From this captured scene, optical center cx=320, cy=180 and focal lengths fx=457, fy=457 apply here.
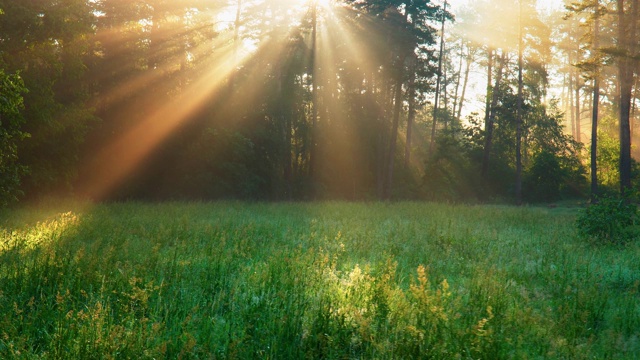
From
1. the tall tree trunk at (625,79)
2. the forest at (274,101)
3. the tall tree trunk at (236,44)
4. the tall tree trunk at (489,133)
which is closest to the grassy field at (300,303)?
the forest at (274,101)

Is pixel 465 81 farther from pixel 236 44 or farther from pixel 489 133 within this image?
pixel 236 44

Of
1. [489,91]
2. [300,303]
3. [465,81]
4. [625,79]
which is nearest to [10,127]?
[300,303]

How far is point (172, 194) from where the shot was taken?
954 inches

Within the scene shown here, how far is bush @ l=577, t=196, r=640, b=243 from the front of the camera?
1248 centimetres

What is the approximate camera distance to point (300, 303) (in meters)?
5.00

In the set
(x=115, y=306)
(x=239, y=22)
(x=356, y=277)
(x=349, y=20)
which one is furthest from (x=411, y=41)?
(x=115, y=306)

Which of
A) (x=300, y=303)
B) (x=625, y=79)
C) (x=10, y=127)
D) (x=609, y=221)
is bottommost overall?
(x=300, y=303)

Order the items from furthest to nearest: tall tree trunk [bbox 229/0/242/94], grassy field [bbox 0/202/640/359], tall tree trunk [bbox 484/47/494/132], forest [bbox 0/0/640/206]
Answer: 1. tall tree trunk [bbox 484/47/494/132]
2. tall tree trunk [bbox 229/0/242/94]
3. forest [bbox 0/0/640/206]
4. grassy field [bbox 0/202/640/359]

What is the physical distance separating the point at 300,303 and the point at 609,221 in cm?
1123

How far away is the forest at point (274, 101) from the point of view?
16656 millimetres

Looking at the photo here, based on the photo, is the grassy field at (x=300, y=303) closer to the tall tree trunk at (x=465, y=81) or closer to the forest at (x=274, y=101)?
the forest at (x=274, y=101)

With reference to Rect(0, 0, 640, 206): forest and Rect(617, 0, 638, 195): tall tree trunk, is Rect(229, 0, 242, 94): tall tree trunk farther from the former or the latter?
Rect(617, 0, 638, 195): tall tree trunk

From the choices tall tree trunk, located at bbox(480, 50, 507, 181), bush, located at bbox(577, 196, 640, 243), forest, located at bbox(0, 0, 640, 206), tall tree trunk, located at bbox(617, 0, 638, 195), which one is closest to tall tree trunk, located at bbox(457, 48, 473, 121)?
forest, located at bbox(0, 0, 640, 206)

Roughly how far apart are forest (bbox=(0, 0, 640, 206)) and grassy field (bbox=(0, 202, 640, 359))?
17.7 feet
